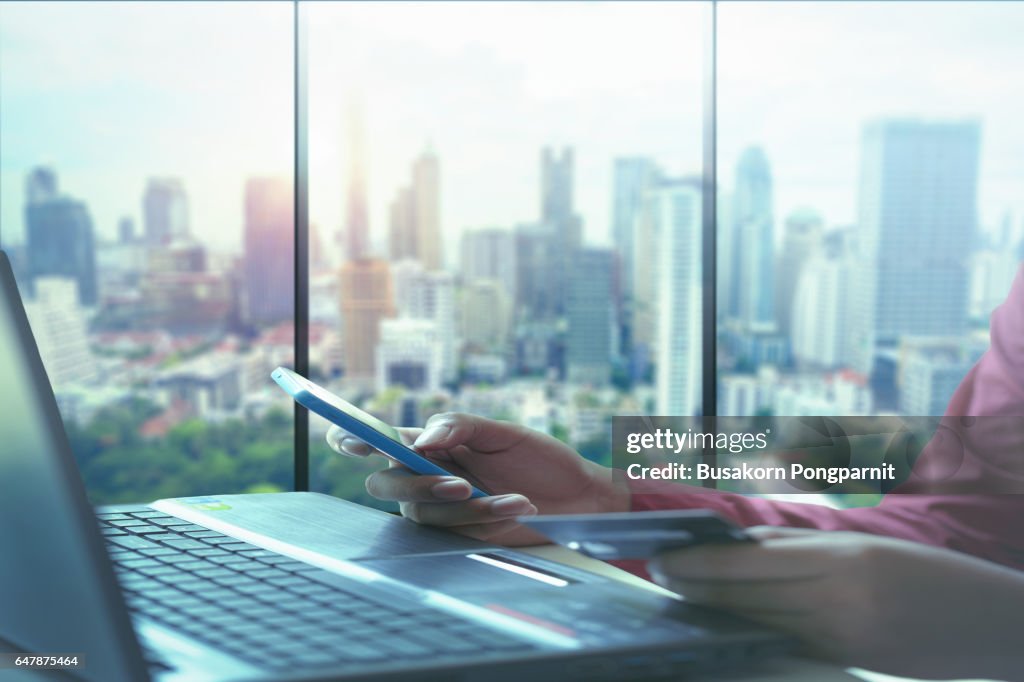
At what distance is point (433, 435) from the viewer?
725mm

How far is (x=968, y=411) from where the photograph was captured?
0.72 meters

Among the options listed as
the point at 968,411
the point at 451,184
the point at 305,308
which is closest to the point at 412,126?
the point at 451,184

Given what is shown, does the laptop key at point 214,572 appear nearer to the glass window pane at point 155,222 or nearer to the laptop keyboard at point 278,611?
the laptop keyboard at point 278,611

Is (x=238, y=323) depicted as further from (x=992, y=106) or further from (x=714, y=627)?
(x=714, y=627)

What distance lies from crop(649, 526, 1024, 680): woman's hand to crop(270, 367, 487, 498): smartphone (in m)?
0.22

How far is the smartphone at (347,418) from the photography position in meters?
0.52

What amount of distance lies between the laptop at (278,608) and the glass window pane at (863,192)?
8385 mm

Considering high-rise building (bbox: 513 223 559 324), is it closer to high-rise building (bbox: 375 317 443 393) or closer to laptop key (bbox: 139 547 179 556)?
high-rise building (bbox: 375 317 443 393)

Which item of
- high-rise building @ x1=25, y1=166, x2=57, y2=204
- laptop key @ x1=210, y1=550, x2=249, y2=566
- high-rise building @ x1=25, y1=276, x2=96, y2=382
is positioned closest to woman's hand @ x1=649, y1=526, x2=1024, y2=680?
laptop key @ x1=210, y1=550, x2=249, y2=566

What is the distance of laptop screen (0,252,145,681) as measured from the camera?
0.30m

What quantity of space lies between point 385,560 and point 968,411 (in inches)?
20.5

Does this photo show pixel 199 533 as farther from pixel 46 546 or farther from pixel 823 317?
pixel 823 317

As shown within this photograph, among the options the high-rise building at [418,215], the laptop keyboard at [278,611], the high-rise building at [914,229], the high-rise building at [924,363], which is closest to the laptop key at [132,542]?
the laptop keyboard at [278,611]

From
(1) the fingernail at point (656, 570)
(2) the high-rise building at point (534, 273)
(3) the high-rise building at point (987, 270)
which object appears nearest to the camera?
(1) the fingernail at point (656, 570)
